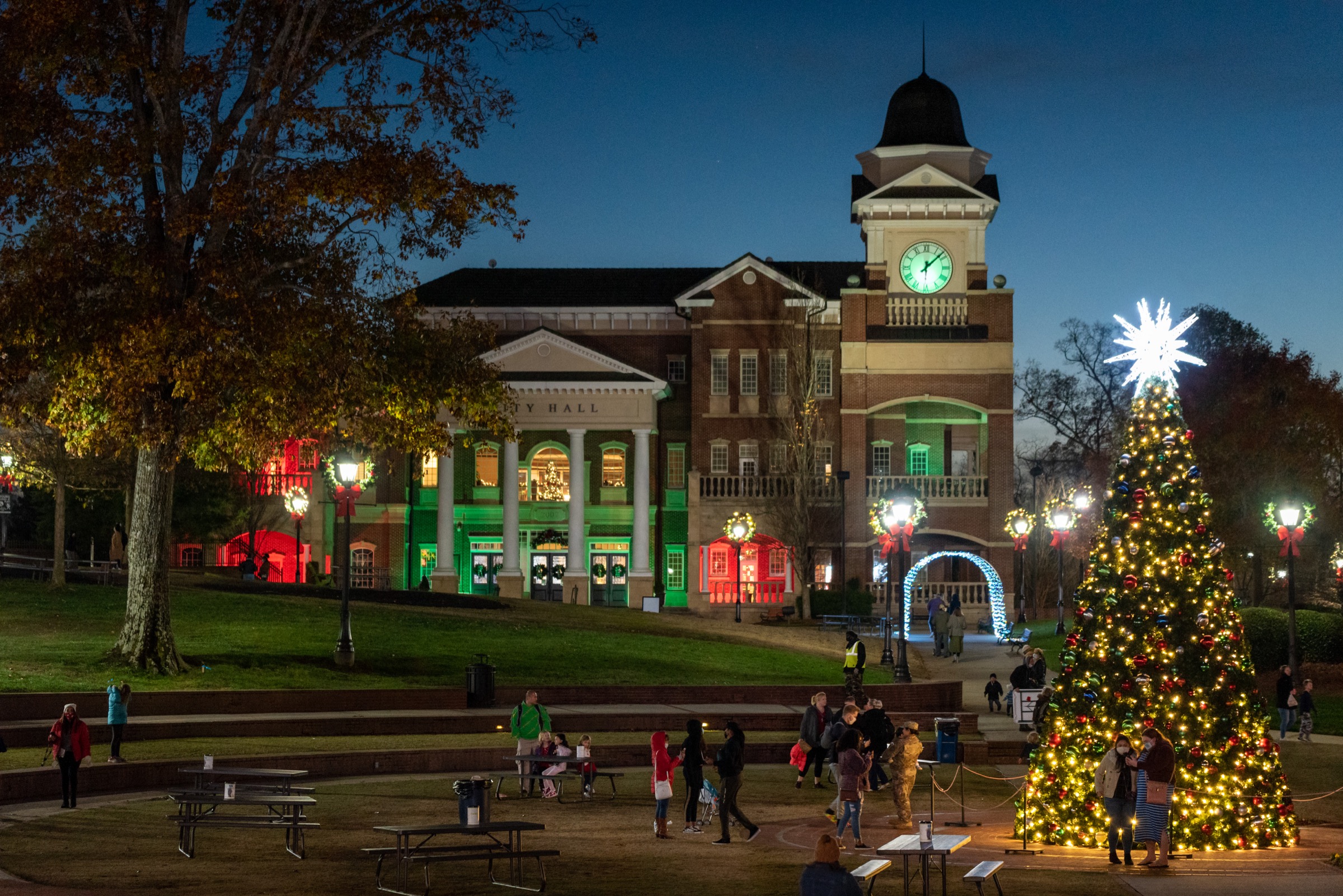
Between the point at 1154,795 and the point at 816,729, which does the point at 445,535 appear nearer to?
the point at 816,729

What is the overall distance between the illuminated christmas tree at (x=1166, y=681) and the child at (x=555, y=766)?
6.30 meters

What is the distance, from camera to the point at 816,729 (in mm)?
21344

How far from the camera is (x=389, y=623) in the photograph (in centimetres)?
3931

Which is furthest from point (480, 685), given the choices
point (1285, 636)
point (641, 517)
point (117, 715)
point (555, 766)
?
point (641, 517)

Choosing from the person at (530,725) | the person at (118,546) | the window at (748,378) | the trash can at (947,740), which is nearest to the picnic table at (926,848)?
the trash can at (947,740)

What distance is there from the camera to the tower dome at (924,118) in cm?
6241

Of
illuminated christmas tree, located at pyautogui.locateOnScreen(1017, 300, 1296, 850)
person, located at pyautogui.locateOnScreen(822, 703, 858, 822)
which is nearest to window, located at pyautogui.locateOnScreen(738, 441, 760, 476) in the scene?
person, located at pyautogui.locateOnScreen(822, 703, 858, 822)

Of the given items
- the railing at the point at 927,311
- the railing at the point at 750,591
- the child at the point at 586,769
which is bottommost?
the child at the point at 586,769

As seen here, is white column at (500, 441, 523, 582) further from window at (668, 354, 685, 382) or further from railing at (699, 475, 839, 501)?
window at (668, 354, 685, 382)

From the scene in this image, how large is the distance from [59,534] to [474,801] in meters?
29.5

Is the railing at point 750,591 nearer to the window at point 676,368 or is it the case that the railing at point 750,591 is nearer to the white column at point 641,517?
the white column at point 641,517

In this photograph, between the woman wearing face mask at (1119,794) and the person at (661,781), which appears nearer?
the woman wearing face mask at (1119,794)

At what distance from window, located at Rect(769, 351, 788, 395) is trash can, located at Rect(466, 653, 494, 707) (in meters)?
35.4

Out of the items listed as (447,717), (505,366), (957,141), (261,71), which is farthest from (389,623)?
(957,141)
